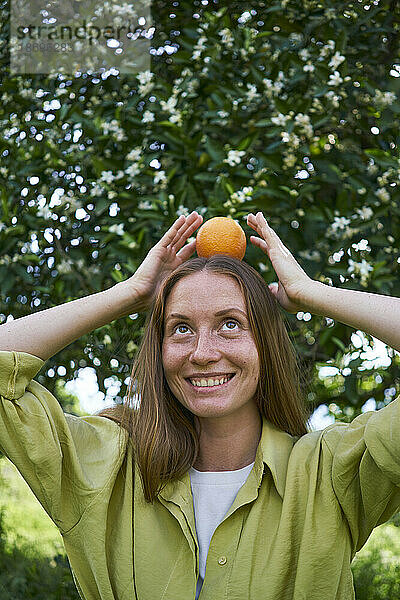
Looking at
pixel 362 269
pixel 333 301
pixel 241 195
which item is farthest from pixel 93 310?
pixel 362 269

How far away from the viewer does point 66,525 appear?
1.83 m

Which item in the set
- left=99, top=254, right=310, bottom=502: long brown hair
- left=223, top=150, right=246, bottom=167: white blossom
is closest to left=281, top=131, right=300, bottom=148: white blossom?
left=223, top=150, right=246, bottom=167: white blossom

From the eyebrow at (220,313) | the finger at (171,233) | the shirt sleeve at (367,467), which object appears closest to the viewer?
the shirt sleeve at (367,467)

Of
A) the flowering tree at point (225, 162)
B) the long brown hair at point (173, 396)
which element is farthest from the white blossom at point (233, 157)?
the long brown hair at point (173, 396)

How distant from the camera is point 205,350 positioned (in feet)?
5.90

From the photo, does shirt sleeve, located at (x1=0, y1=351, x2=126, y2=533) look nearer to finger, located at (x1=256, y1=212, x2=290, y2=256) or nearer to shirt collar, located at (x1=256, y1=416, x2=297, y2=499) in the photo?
shirt collar, located at (x1=256, y1=416, x2=297, y2=499)

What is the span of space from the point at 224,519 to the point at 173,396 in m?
0.33

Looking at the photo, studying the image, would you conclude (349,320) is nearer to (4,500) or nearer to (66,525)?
(66,525)

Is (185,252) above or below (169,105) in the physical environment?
above

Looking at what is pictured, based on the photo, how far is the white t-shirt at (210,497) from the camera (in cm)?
180

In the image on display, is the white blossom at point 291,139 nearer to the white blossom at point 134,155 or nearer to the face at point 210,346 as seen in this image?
the white blossom at point 134,155

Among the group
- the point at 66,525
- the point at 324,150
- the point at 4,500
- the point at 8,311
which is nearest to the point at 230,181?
the point at 324,150

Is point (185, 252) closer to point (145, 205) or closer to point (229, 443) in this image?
point (229, 443)

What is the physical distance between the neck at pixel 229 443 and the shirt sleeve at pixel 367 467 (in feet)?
0.63
